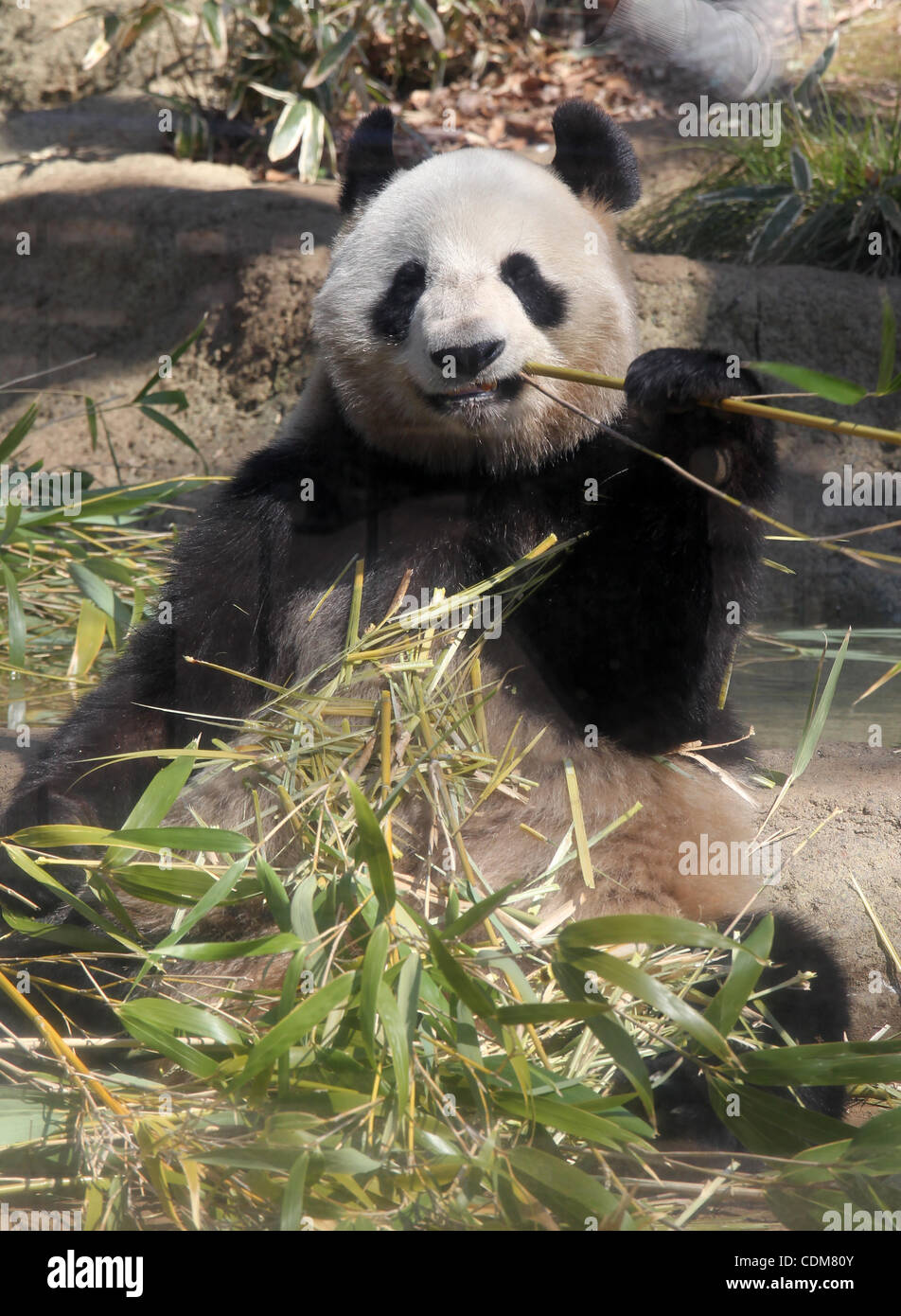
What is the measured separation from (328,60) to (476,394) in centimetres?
159

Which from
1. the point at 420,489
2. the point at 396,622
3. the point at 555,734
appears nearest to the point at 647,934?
the point at 555,734

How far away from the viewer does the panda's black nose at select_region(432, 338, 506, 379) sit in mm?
2291

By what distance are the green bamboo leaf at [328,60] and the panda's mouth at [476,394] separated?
1495 millimetres

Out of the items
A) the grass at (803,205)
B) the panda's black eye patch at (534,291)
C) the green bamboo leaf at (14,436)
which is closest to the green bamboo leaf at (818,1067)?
the panda's black eye patch at (534,291)

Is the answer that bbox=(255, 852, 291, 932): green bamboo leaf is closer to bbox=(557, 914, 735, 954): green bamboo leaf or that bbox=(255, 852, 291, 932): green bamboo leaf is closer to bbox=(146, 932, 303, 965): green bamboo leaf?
bbox=(146, 932, 303, 965): green bamboo leaf

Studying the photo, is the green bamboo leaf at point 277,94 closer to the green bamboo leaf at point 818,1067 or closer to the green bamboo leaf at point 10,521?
the green bamboo leaf at point 10,521

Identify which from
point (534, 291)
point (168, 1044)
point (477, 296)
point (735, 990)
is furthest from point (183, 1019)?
point (534, 291)

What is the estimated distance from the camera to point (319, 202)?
15.6 ft

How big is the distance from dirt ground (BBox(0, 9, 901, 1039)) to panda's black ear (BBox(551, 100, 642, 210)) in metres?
1.87

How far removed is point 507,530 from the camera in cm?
252

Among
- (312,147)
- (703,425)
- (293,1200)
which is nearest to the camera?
(293,1200)

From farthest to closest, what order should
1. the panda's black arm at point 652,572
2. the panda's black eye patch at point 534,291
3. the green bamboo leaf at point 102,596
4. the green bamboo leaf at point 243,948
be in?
the green bamboo leaf at point 102,596 → the panda's black eye patch at point 534,291 → the panda's black arm at point 652,572 → the green bamboo leaf at point 243,948

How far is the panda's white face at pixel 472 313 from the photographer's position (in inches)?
93.3

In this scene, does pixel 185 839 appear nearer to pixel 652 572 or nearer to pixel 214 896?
pixel 214 896
